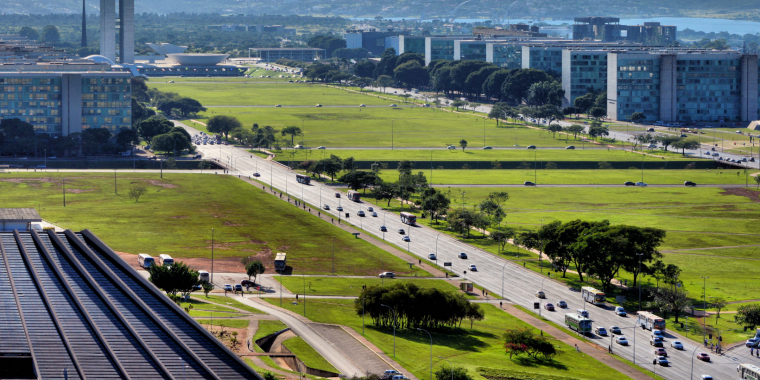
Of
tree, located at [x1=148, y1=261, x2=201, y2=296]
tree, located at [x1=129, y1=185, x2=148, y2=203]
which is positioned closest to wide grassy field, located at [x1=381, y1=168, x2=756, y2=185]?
tree, located at [x1=129, y1=185, x2=148, y2=203]

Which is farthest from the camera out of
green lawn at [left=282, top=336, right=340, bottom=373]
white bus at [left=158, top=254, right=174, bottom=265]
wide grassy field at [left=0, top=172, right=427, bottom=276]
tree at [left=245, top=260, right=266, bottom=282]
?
wide grassy field at [left=0, top=172, right=427, bottom=276]

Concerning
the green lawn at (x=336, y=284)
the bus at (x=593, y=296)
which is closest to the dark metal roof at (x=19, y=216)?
the green lawn at (x=336, y=284)

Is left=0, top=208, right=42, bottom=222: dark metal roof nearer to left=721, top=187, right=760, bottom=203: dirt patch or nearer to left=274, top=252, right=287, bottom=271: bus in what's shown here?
left=274, top=252, right=287, bottom=271: bus

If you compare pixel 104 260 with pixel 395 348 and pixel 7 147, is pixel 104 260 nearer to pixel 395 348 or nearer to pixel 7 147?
pixel 395 348

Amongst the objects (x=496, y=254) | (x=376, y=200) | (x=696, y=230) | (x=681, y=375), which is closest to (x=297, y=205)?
(x=376, y=200)

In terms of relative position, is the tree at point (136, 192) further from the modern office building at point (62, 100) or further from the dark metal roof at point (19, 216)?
the modern office building at point (62, 100)
